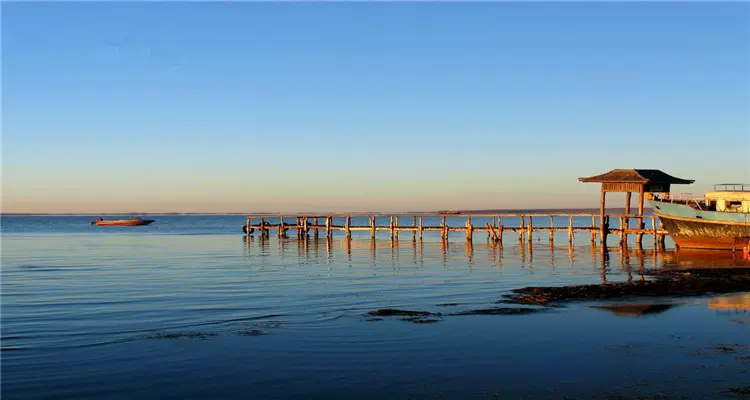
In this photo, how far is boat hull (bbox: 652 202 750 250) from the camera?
41375 mm

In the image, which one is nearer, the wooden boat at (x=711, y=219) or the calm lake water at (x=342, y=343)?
the calm lake water at (x=342, y=343)

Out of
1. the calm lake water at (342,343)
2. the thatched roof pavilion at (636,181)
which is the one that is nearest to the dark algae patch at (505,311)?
the calm lake water at (342,343)

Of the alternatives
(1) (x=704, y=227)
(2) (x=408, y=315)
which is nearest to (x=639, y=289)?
(2) (x=408, y=315)

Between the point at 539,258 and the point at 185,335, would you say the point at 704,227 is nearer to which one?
the point at 539,258

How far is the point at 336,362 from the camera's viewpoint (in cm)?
1342

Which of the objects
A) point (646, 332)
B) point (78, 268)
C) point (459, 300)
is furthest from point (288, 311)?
point (78, 268)

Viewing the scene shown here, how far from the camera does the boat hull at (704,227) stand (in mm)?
41375

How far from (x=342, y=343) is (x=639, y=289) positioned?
12408 millimetres

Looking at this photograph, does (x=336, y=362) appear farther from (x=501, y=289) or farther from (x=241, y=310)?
(x=501, y=289)

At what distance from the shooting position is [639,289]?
23.3m

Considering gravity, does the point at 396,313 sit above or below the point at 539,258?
above

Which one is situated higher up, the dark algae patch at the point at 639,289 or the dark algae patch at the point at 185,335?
the dark algae patch at the point at 639,289

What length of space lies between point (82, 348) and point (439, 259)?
1069 inches

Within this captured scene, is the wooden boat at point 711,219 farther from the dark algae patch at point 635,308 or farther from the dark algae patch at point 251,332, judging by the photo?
the dark algae patch at point 251,332
